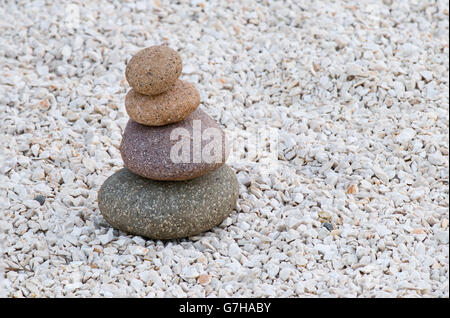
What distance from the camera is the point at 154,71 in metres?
3.61

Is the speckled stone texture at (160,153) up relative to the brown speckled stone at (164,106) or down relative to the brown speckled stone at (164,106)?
down

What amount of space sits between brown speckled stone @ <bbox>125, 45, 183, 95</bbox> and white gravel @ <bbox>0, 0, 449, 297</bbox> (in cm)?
95

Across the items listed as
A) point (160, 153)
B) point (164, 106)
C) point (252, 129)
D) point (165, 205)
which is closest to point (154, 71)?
point (164, 106)

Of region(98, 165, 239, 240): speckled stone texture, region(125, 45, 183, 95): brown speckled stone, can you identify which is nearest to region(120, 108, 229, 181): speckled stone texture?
region(98, 165, 239, 240): speckled stone texture

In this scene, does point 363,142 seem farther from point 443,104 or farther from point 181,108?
point 181,108

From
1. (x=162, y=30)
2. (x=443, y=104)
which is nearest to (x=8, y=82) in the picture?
(x=162, y=30)

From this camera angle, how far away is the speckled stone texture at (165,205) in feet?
12.5

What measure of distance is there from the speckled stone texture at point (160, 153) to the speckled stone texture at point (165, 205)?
124mm

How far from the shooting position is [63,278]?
11.9 feet

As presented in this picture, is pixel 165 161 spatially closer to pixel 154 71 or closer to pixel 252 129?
pixel 154 71

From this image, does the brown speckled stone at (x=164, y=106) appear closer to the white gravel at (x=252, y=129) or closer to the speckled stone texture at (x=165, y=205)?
the speckled stone texture at (x=165, y=205)

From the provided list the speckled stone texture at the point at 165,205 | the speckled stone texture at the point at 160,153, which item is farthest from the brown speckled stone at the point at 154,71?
the speckled stone texture at the point at 165,205

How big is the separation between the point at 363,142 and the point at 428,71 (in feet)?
4.14

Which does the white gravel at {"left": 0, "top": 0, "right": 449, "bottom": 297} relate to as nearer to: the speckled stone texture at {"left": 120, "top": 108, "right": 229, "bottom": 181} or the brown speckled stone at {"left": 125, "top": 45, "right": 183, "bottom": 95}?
the speckled stone texture at {"left": 120, "top": 108, "right": 229, "bottom": 181}
